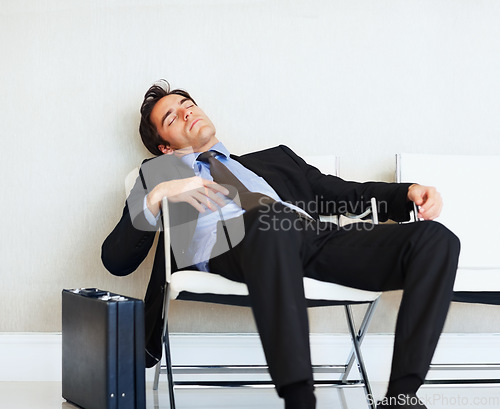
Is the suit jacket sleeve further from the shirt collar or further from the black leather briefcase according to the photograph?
the black leather briefcase

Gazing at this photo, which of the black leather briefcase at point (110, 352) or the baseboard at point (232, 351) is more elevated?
the black leather briefcase at point (110, 352)

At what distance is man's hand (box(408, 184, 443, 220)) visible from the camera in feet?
7.04

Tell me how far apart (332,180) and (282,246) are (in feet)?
2.91

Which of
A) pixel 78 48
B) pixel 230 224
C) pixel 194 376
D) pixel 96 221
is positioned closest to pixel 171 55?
pixel 78 48

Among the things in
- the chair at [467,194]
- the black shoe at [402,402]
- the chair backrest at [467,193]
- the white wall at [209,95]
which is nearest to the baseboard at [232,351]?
the white wall at [209,95]

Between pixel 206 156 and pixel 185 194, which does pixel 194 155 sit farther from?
pixel 185 194

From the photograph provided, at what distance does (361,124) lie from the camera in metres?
3.00

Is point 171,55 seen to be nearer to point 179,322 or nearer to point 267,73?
point 267,73

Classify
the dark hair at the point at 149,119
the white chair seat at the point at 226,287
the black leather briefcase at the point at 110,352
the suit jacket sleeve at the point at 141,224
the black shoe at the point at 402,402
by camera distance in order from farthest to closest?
1. the dark hair at the point at 149,119
2. the suit jacket sleeve at the point at 141,224
3. the black leather briefcase at the point at 110,352
4. the white chair seat at the point at 226,287
5. the black shoe at the point at 402,402

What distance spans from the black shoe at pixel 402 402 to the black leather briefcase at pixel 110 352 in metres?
0.88

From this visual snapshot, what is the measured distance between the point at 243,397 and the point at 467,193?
123cm

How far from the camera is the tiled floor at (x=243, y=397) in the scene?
2400mm

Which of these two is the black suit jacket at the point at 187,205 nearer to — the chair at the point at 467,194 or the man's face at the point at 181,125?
the man's face at the point at 181,125

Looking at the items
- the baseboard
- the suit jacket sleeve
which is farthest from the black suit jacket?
the baseboard
